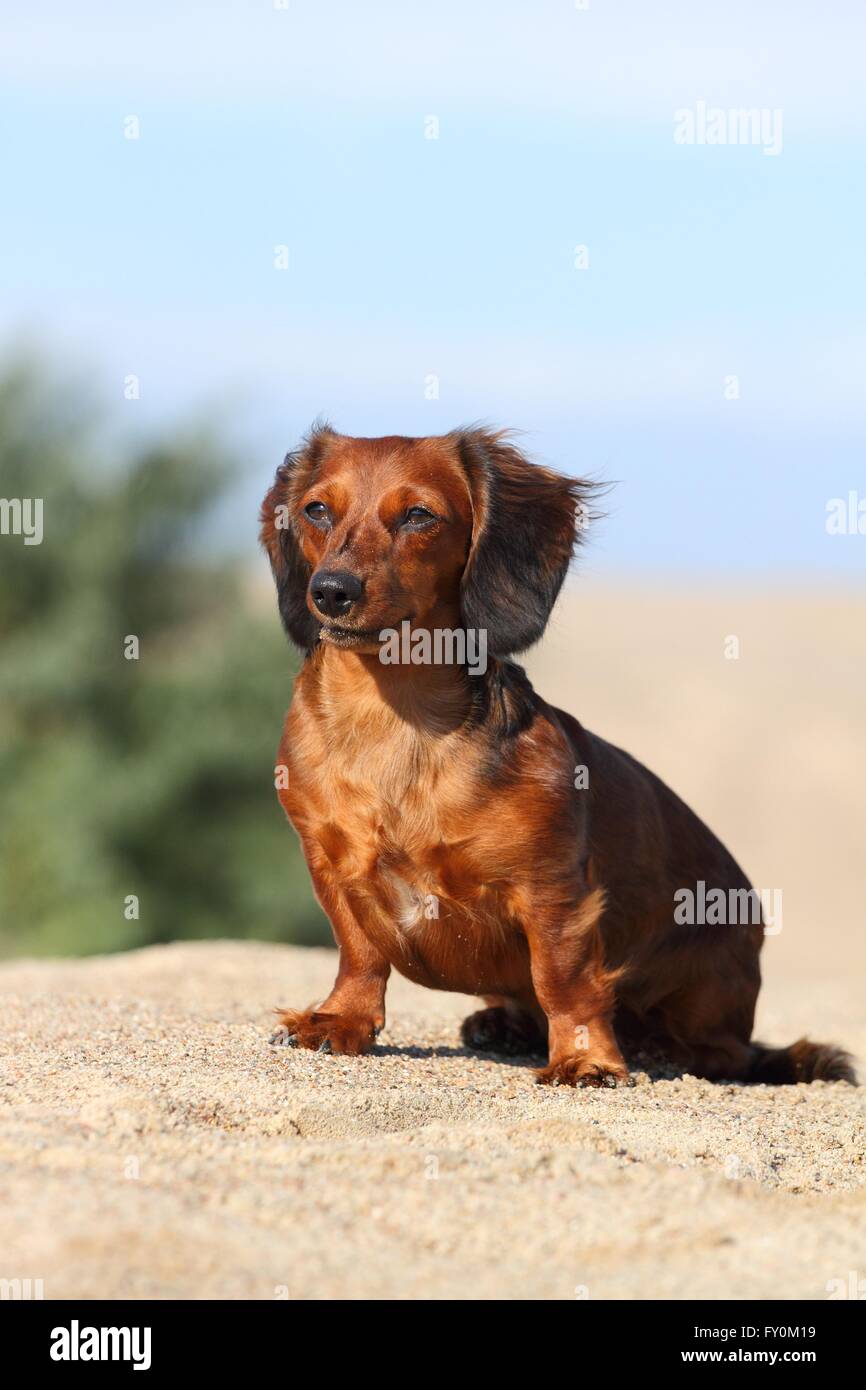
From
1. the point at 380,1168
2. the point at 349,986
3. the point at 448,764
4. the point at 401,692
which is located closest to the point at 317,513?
the point at 401,692

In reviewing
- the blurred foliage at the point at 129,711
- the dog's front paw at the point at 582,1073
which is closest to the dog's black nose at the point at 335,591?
the dog's front paw at the point at 582,1073

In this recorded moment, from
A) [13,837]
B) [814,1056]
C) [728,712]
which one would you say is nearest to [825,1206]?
[814,1056]

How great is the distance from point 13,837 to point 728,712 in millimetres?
16588

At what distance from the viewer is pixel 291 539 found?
17.3 feet

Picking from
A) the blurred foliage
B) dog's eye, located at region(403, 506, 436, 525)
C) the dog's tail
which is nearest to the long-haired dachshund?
dog's eye, located at region(403, 506, 436, 525)

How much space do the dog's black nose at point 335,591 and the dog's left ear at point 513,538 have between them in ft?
1.55

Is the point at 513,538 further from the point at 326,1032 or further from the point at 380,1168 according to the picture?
the point at 380,1168

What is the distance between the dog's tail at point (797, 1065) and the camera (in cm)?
582

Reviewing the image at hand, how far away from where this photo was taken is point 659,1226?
10.7 ft

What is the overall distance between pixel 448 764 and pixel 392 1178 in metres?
1.59

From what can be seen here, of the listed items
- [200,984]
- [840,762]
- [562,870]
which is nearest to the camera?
[562,870]

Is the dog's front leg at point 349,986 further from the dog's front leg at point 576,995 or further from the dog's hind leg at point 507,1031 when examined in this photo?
the dog's hind leg at point 507,1031
